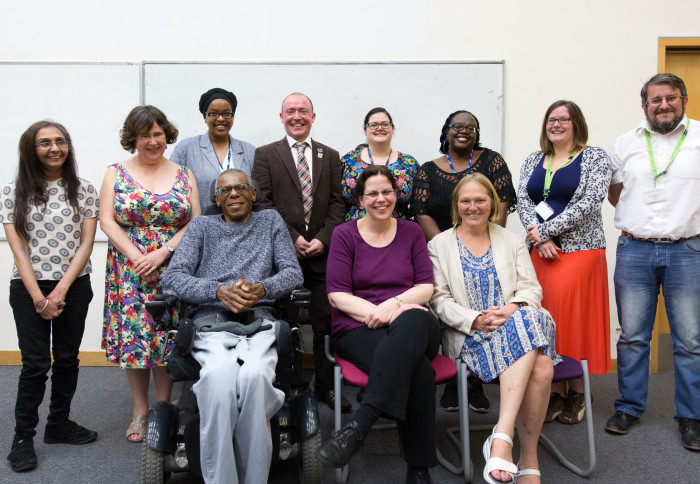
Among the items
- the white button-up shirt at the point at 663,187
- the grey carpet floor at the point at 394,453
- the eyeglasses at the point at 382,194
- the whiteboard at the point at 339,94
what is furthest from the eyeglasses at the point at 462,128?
the grey carpet floor at the point at 394,453

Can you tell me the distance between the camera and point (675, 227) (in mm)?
2676

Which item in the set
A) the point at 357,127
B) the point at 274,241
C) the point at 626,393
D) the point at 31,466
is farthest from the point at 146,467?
the point at 357,127

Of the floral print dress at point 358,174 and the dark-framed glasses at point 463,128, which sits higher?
the dark-framed glasses at point 463,128

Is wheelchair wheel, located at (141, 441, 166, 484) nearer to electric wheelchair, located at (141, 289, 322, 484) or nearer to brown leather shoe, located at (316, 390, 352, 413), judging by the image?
electric wheelchair, located at (141, 289, 322, 484)

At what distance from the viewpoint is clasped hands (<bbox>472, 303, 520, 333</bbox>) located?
2.29 m

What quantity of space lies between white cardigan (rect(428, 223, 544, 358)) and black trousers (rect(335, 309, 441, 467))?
246 mm

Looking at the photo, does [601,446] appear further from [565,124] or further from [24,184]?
[24,184]

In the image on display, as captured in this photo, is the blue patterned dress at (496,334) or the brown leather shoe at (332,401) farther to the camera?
the brown leather shoe at (332,401)

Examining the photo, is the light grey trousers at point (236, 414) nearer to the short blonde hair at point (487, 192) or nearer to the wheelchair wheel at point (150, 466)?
the wheelchair wheel at point (150, 466)

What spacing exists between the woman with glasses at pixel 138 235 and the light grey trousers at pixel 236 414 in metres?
0.75

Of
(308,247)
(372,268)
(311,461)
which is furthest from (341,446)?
(308,247)

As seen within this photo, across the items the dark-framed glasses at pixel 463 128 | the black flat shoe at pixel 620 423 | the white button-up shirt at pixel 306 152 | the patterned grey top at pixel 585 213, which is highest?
the dark-framed glasses at pixel 463 128

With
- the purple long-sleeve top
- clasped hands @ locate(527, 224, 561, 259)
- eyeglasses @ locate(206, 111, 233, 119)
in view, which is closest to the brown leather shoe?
the purple long-sleeve top

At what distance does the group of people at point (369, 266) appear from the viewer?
6.84 ft
